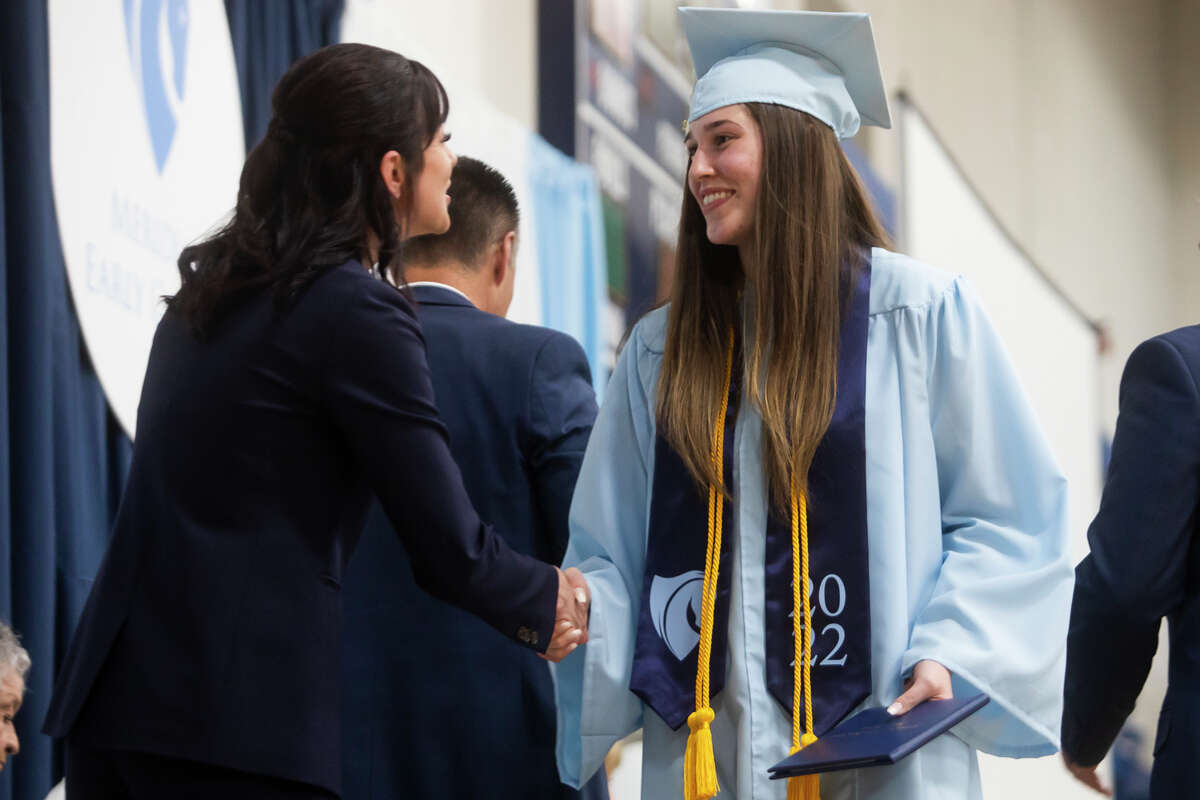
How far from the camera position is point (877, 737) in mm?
1655

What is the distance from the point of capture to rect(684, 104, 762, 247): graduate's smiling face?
2.07 metres

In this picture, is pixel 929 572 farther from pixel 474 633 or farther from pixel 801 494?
pixel 474 633

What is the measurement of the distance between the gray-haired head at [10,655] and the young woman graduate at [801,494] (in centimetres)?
117

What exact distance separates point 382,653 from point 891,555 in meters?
0.99

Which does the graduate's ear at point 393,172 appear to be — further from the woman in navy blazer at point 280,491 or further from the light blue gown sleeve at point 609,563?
the light blue gown sleeve at point 609,563

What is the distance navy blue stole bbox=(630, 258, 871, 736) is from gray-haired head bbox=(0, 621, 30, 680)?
1320mm

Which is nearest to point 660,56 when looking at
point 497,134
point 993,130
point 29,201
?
point 497,134

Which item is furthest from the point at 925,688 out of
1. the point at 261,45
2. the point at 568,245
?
the point at 568,245

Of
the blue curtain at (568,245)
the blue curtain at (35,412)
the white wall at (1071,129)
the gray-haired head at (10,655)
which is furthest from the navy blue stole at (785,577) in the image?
the white wall at (1071,129)

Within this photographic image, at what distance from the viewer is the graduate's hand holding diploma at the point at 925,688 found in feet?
5.75

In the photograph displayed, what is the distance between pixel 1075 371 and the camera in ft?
28.9

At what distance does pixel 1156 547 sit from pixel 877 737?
768 mm

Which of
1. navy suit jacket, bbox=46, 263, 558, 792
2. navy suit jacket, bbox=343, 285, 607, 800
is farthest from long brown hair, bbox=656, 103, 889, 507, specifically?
navy suit jacket, bbox=343, 285, 607, 800

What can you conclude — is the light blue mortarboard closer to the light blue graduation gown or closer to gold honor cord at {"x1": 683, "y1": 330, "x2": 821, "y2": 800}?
→ the light blue graduation gown
